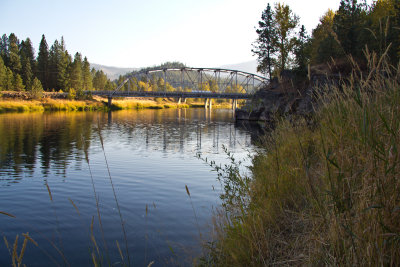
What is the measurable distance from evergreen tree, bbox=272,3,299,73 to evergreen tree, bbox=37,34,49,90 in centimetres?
6627

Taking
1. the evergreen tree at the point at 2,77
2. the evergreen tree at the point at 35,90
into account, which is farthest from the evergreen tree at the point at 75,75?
the evergreen tree at the point at 35,90

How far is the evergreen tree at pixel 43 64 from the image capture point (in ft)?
264

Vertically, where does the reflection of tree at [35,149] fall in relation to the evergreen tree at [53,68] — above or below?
below

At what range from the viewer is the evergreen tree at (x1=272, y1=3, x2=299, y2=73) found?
3953 cm

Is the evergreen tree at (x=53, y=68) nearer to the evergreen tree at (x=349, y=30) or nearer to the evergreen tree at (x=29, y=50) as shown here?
the evergreen tree at (x=29, y=50)

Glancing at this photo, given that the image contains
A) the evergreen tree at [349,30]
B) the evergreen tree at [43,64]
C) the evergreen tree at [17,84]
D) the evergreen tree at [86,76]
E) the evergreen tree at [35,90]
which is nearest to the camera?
the evergreen tree at [349,30]

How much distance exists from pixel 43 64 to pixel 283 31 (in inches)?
2663

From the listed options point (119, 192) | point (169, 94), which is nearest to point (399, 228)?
point (119, 192)

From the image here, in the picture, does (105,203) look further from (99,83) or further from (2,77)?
(99,83)

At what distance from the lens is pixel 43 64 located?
80.8 metres

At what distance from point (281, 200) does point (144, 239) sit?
269 cm

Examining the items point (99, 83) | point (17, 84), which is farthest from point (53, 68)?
point (99, 83)

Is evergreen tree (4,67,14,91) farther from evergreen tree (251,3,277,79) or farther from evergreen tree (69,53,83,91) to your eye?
evergreen tree (251,3,277,79)

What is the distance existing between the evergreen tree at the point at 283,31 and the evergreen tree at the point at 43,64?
217 feet
